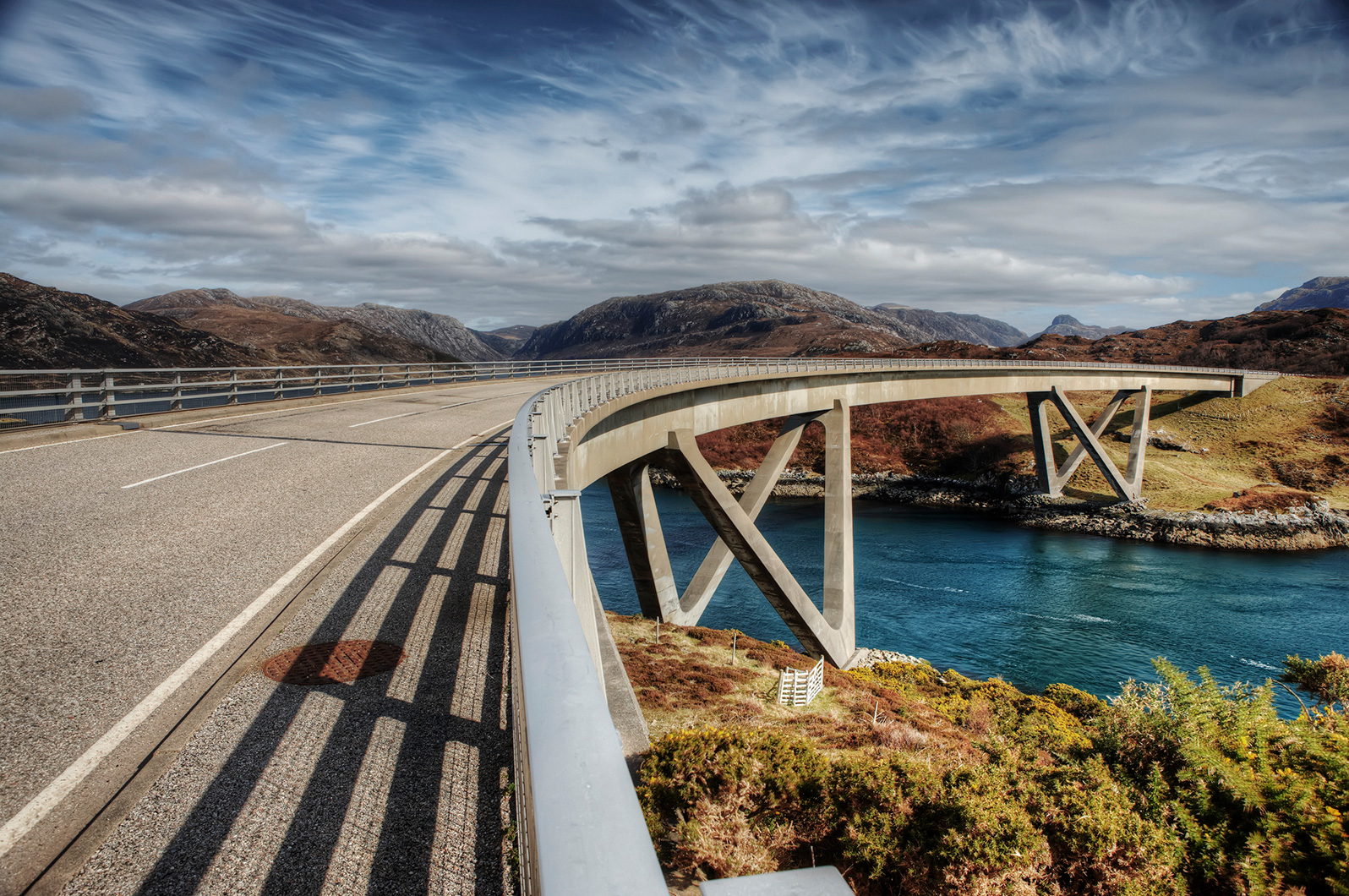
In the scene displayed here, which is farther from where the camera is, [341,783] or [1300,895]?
[1300,895]

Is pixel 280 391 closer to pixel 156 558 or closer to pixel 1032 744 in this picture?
pixel 156 558

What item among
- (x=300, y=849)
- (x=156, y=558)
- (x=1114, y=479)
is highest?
(x=156, y=558)

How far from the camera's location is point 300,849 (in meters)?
2.79

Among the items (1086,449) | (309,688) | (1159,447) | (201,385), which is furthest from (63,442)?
(1159,447)

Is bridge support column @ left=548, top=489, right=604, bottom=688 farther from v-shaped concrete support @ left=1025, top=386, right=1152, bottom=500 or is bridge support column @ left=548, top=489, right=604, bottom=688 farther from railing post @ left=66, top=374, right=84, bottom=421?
v-shaped concrete support @ left=1025, top=386, right=1152, bottom=500

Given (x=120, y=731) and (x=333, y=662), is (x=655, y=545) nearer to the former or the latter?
(x=333, y=662)

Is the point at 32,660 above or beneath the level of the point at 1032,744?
above

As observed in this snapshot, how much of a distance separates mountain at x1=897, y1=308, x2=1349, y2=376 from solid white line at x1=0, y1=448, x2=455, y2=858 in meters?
96.8

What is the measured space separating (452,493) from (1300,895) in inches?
392

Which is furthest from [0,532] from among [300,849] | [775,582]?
[775,582]

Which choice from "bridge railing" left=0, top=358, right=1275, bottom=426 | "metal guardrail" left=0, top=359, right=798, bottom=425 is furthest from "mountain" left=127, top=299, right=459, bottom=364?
"metal guardrail" left=0, top=359, right=798, bottom=425

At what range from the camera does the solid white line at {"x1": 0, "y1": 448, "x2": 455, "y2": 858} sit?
2920 millimetres

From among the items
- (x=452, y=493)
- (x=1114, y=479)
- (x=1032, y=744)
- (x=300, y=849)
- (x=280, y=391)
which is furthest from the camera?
(x=1114, y=479)

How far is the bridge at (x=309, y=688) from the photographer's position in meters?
1.71
